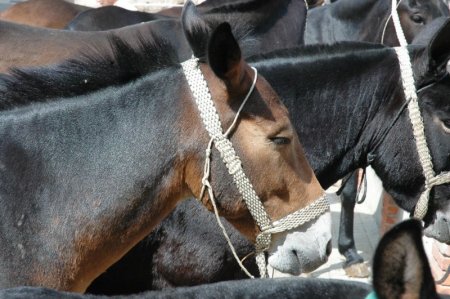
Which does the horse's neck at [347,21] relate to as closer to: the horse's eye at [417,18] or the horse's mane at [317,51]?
the horse's eye at [417,18]

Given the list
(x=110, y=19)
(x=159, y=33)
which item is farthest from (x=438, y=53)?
(x=110, y=19)

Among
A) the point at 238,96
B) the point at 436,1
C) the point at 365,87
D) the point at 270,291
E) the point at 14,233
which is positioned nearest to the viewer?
the point at 270,291

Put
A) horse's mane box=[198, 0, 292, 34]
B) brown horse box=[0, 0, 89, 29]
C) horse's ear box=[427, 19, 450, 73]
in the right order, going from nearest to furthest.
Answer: horse's ear box=[427, 19, 450, 73] → horse's mane box=[198, 0, 292, 34] → brown horse box=[0, 0, 89, 29]

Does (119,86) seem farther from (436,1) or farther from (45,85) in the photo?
(436,1)

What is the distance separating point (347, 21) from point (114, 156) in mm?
3016

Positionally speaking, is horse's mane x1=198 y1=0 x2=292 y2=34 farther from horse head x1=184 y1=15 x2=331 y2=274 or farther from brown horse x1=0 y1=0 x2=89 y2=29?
brown horse x1=0 y1=0 x2=89 y2=29

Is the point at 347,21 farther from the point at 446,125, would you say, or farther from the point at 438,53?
the point at 446,125

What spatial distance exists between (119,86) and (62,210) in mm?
407

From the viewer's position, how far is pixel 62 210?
188cm

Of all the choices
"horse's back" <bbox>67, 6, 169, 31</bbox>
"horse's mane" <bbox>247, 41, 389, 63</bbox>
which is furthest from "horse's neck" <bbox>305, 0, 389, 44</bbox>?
"horse's mane" <bbox>247, 41, 389, 63</bbox>

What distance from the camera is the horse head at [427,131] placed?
8.21 ft

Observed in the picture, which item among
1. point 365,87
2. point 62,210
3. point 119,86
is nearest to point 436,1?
point 365,87

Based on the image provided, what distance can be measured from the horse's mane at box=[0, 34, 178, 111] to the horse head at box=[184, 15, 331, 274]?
145 mm

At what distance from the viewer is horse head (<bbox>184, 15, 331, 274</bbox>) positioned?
194cm
